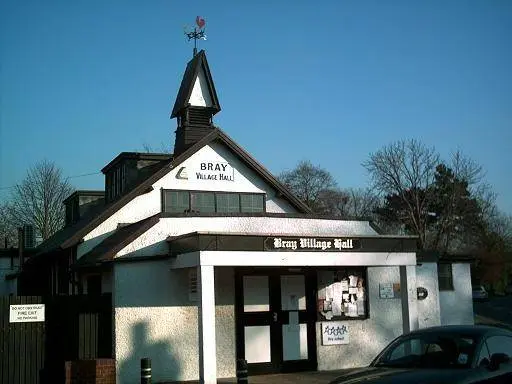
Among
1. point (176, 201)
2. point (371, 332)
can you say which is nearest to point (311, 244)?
point (371, 332)

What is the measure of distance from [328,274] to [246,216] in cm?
268

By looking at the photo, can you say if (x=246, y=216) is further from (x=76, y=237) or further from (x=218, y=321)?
(x=76, y=237)

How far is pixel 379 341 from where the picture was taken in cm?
1700

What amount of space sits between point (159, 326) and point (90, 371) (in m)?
2.14

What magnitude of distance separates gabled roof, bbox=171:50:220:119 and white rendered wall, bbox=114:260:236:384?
1046cm

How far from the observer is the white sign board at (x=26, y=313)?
42.5 feet

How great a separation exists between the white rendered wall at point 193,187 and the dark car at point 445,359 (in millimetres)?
11001

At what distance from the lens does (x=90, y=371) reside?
1256 cm

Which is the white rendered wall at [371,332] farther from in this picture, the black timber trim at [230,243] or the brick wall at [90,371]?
the brick wall at [90,371]

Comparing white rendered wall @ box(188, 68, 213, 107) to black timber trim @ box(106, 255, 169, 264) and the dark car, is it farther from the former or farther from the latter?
the dark car

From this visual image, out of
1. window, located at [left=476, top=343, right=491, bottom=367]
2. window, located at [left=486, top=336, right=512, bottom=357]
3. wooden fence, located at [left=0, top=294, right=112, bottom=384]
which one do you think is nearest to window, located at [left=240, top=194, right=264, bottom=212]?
wooden fence, located at [left=0, top=294, right=112, bottom=384]

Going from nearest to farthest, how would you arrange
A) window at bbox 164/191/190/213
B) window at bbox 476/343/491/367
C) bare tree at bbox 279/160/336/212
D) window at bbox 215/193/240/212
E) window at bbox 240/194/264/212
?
1. window at bbox 476/343/491/367
2. window at bbox 164/191/190/213
3. window at bbox 215/193/240/212
4. window at bbox 240/194/264/212
5. bare tree at bbox 279/160/336/212

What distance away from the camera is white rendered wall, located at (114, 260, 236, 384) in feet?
45.6

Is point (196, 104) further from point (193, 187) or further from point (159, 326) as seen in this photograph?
point (159, 326)
